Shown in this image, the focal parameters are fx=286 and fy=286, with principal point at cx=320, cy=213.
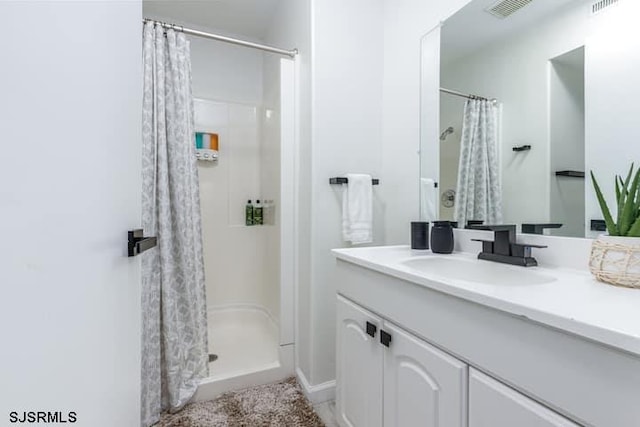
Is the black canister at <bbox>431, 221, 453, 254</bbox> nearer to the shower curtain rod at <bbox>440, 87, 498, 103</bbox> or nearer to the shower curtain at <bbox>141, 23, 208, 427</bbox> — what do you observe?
the shower curtain rod at <bbox>440, 87, 498, 103</bbox>

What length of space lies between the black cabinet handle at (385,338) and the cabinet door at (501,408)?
0.28 meters

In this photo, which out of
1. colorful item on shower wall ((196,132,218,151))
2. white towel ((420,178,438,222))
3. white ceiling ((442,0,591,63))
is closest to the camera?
white ceiling ((442,0,591,63))

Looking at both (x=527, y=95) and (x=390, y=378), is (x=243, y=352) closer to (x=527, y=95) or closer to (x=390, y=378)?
(x=390, y=378)

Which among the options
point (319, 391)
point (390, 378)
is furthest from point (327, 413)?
point (390, 378)

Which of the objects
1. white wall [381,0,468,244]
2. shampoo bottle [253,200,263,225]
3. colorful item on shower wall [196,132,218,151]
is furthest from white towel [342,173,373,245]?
colorful item on shower wall [196,132,218,151]

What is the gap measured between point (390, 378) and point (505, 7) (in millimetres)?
1426

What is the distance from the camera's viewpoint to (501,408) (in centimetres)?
58

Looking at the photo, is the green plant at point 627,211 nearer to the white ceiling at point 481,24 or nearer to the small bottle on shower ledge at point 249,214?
the white ceiling at point 481,24

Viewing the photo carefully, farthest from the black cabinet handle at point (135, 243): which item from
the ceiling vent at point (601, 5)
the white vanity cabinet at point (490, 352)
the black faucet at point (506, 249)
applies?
the ceiling vent at point (601, 5)

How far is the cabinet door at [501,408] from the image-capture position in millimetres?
516

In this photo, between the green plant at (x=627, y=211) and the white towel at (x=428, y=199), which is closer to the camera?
the green plant at (x=627, y=211)

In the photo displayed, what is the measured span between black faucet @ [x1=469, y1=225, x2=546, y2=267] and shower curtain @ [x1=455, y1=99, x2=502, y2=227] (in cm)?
13

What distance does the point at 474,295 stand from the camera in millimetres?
619

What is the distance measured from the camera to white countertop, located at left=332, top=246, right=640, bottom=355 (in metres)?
0.43
